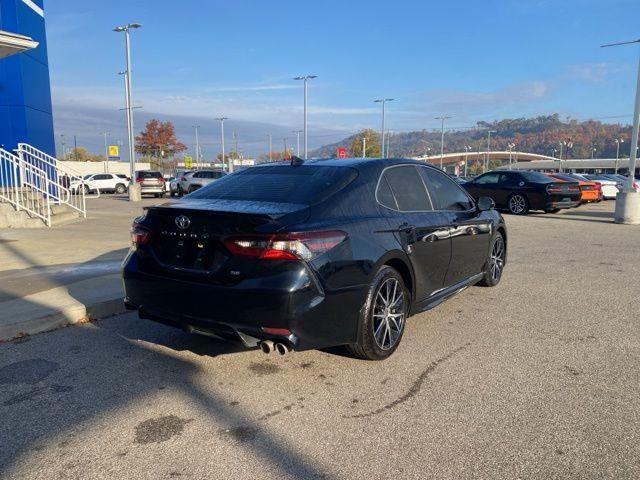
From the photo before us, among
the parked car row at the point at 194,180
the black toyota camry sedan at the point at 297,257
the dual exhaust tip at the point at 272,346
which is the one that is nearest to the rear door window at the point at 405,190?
the black toyota camry sedan at the point at 297,257

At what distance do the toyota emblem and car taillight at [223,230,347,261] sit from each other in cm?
39

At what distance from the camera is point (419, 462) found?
104 inches

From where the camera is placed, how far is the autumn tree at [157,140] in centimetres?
7669

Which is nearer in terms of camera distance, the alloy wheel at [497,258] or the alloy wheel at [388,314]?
the alloy wheel at [388,314]

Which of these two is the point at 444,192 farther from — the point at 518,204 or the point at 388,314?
the point at 518,204

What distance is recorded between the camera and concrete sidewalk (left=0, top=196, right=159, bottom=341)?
4.82m

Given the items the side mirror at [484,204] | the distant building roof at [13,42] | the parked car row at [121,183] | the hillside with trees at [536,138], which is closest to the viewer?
the side mirror at [484,204]

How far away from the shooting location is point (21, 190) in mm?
12086

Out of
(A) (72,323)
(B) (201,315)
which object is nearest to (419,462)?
(B) (201,315)

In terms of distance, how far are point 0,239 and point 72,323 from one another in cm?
606

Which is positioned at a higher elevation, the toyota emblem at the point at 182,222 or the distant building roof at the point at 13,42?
the distant building roof at the point at 13,42

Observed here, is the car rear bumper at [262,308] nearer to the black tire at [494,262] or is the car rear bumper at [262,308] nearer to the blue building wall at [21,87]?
the black tire at [494,262]

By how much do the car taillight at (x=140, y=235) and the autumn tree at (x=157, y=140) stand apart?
75.4 meters

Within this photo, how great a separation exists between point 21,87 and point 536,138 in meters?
157
